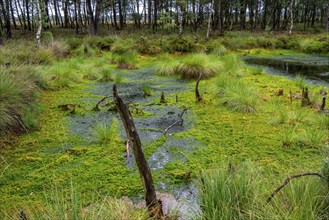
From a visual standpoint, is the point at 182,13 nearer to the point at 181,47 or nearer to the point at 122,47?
the point at 181,47

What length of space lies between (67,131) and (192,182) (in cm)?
204

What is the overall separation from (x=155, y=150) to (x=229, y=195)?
1.54 metres

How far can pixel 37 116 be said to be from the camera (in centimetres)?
444

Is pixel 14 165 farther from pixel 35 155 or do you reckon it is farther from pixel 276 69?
pixel 276 69

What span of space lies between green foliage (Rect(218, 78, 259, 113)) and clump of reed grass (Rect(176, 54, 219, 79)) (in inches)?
70.1

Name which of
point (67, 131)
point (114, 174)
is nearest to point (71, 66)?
point (67, 131)

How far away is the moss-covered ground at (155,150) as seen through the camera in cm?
260

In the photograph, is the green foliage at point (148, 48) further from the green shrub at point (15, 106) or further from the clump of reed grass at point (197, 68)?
the green shrub at point (15, 106)

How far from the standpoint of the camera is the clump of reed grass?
288 inches

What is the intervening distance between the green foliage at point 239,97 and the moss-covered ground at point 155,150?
0.11 metres

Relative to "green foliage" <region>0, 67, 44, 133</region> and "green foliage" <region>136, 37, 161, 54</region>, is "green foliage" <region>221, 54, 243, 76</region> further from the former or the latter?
"green foliage" <region>0, 67, 44, 133</region>

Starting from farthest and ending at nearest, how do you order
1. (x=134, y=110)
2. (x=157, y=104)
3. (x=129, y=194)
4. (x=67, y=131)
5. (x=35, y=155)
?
(x=157, y=104)
(x=134, y=110)
(x=67, y=131)
(x=35, y=155)
(x=129, y=194)

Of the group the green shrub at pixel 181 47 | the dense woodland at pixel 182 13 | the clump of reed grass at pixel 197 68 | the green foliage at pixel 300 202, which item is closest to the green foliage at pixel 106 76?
the clump of reed grass at pixel 197 68

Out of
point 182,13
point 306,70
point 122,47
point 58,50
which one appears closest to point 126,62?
point 122,47
